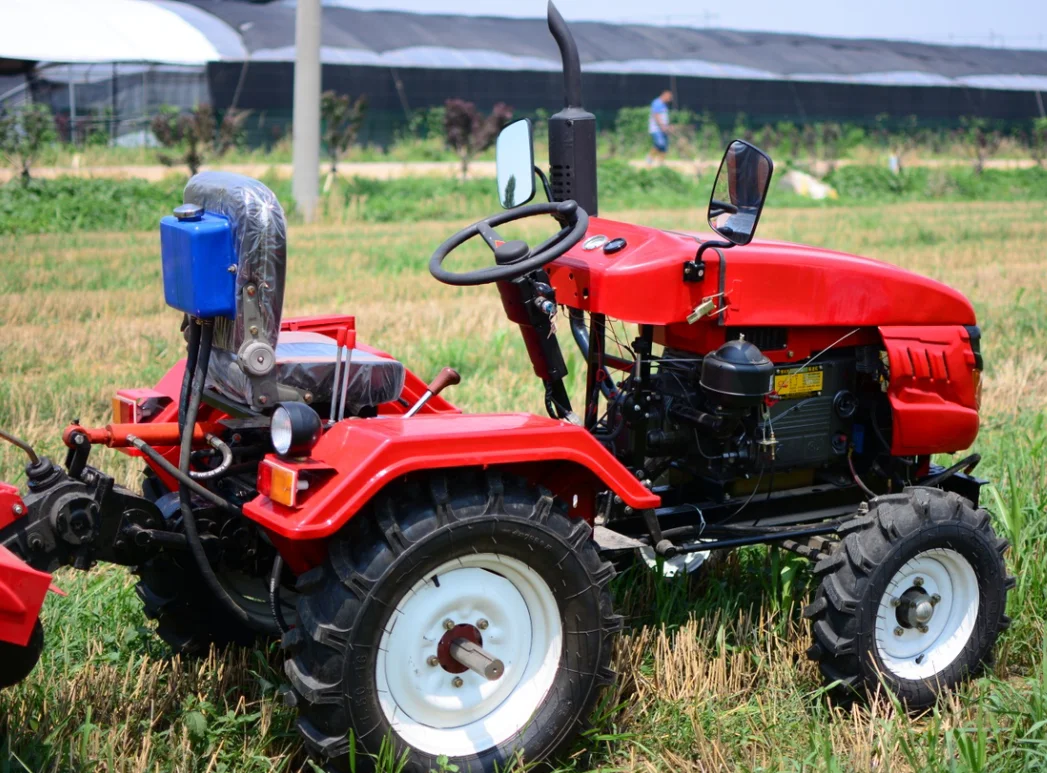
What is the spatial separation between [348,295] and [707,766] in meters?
7.02

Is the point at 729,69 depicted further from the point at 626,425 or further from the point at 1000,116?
the point at 626,425

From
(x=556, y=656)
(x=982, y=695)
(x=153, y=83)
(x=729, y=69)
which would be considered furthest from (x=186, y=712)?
(x=729, y=69)

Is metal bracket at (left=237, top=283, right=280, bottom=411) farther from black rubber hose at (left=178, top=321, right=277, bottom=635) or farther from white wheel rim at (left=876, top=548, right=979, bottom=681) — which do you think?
white wheel rim at (left=876, top=548, right=979, bottom=681)

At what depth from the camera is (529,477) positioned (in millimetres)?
2939

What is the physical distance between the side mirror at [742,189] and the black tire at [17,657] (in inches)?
78.4

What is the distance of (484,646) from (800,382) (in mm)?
1394

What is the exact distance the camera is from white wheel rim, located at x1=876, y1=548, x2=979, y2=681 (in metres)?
3.34

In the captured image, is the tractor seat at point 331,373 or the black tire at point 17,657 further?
the tractor seat at point 331,373

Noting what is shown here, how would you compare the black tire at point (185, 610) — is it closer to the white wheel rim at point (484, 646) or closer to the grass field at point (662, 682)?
the grass field at point (662, 682)

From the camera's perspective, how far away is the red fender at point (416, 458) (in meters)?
2.55

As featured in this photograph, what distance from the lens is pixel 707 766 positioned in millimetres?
2984

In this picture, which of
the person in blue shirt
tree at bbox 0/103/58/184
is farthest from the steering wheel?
the person in blue shirt

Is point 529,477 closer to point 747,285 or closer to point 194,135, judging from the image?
point 747,285

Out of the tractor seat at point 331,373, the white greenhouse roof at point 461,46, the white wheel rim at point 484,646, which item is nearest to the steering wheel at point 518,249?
→ the tractor seat at point 331,373
